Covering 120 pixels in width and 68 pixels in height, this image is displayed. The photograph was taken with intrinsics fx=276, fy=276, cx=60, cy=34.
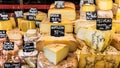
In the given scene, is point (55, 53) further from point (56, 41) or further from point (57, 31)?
point (57, 31)

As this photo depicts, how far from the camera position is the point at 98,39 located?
2498mm

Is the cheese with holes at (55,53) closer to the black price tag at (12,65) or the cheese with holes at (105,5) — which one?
the black price tag at (12,65)

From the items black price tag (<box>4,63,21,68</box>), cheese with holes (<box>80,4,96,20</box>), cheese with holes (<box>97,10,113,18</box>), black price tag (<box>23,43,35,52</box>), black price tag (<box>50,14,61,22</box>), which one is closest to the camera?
black price tag (<box>4,63,21,68</box>)

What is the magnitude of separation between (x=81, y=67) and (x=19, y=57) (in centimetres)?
59

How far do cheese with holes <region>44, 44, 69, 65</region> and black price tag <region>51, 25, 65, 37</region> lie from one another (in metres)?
0.27

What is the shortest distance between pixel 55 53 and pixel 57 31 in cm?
44

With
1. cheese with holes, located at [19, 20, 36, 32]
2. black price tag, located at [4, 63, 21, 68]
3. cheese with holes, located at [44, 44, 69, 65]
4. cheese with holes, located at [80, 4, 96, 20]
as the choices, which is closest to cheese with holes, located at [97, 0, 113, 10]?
cheese with holes, located at [80, 4, 96, 20]

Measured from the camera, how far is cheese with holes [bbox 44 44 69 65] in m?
2.33

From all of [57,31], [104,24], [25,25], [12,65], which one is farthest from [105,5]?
[12,65]

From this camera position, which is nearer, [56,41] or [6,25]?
[56,41]

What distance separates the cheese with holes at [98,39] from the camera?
8.19 feet

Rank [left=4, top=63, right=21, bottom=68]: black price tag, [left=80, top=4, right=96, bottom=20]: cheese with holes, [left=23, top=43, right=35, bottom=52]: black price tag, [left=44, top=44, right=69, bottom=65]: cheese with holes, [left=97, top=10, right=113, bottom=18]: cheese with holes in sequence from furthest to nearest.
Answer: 1. [left=80, top=4, right=96, bottom=20]: cheese with holes
2. [left=97, top=10, right=113, bottom=18]: cheese with holes
3. [left=23, top=43, right=35, bottom=52]: black price tag
4. [left=4, top=63, right=21, bottom=68]: black price tag
5. [left=44, top=44, right=69, bottom=65]: cheese with holes

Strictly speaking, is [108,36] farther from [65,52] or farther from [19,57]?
[19,57]

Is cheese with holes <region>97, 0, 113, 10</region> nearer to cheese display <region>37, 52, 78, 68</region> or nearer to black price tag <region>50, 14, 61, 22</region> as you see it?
black price tag <region>50, 14, 61, 22</region>
